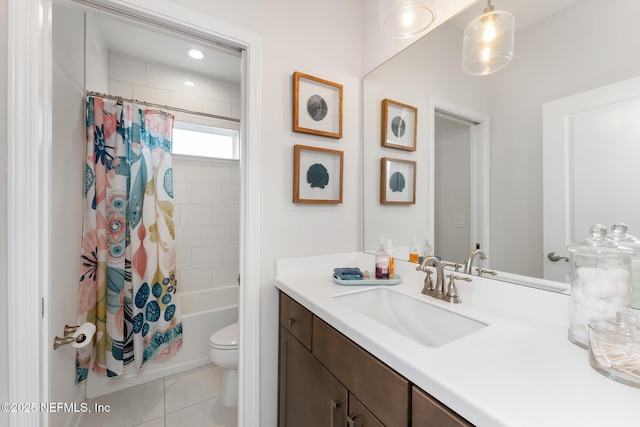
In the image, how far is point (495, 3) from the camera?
0.94m

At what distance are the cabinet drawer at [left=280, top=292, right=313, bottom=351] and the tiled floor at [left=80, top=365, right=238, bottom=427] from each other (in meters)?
0.89

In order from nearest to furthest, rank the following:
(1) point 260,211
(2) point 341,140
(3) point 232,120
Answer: (1) point 260,211
(2) point 341,140
(3) point 232,120

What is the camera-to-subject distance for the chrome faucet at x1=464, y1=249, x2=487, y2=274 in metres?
1.02

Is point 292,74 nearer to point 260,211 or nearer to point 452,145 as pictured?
point 260,211

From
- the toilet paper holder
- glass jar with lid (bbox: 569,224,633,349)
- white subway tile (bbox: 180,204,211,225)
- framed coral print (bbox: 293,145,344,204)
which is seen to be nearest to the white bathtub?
white subway tile (bbox: 180,204,211,225)

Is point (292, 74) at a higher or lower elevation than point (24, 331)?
higher

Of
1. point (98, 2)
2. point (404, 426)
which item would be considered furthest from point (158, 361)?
point (98, 2)

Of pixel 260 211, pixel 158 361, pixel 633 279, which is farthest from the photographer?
pixel 158 361

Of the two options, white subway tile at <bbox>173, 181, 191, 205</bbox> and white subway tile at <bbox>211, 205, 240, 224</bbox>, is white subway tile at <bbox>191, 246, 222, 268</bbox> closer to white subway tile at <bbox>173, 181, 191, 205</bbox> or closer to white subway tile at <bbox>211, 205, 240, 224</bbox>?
white subway tile at <bbox>211, 205, 240, 224</bbox>

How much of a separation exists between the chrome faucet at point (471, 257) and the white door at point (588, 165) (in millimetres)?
191

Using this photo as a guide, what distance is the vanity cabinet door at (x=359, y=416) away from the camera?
2.24ft

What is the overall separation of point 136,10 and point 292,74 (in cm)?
67

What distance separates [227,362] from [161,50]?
2.46 m

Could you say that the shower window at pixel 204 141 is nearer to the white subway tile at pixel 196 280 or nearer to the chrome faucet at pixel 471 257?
the white subway tile at pixel 196 280
